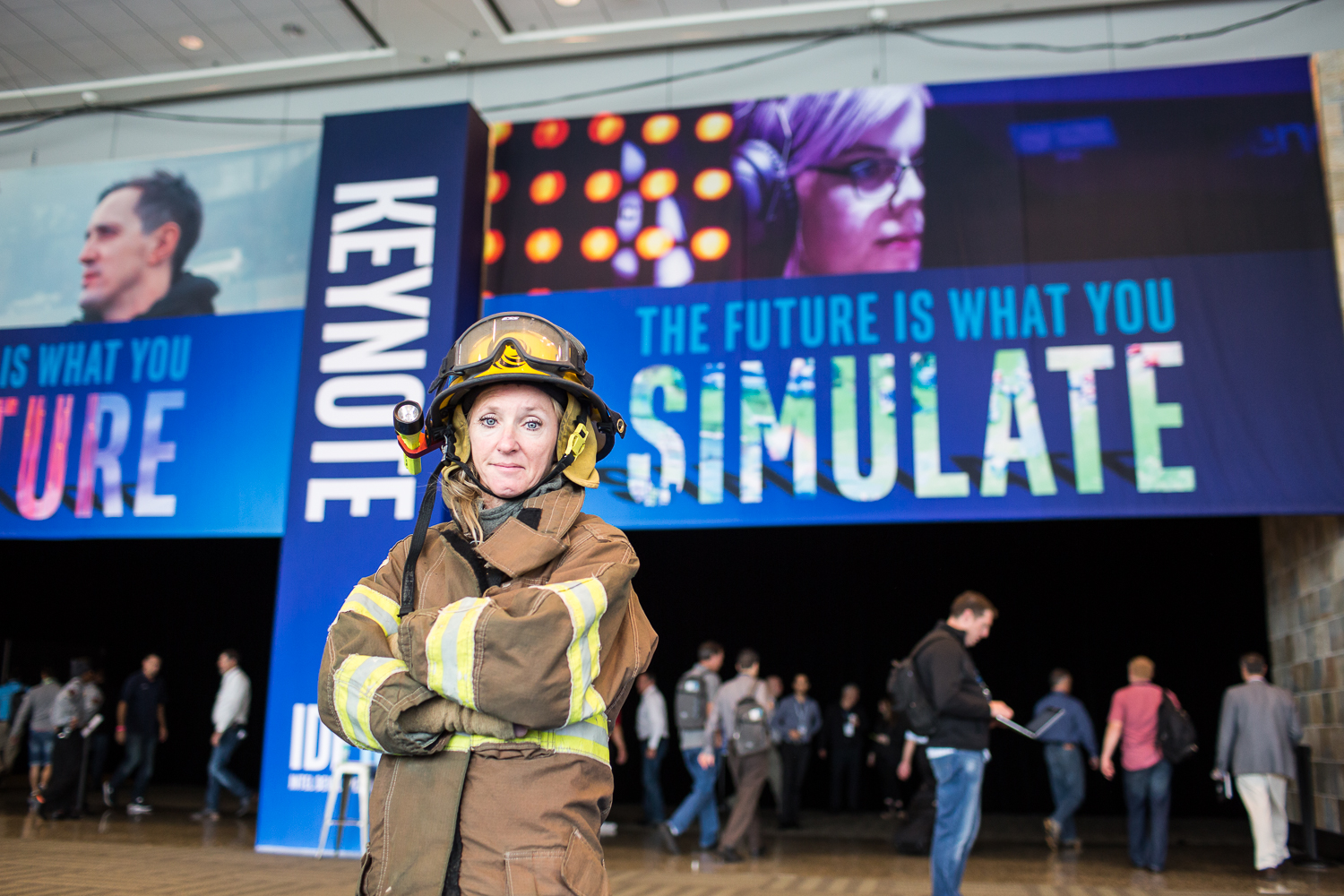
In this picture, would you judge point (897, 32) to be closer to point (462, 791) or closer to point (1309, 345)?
point (1309, 345)

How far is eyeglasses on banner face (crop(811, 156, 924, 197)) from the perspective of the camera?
25.2 feet

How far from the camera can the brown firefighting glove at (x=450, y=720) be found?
1.46m

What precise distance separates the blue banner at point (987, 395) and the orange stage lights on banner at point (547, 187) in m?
1.42

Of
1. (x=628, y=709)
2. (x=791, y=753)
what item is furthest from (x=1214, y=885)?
(x=628, y=709)

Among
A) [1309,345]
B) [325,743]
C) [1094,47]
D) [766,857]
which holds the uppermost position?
[1094,47]

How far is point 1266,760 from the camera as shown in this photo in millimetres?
6852

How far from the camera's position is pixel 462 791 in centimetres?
150

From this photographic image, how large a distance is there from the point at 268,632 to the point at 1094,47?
1231cm

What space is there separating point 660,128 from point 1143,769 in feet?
19.2

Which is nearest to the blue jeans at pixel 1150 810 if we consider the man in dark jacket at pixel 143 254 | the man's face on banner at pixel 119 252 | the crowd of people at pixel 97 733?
the crowd of people at pixel 97 733

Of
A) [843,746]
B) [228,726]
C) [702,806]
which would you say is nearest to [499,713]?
[702,806]

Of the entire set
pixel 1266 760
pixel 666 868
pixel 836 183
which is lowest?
pixel 666 868

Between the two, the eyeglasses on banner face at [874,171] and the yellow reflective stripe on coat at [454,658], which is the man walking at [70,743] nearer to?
the eyeglasses on banner face at [874,171]

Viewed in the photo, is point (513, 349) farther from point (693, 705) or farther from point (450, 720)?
point (693, 705)
